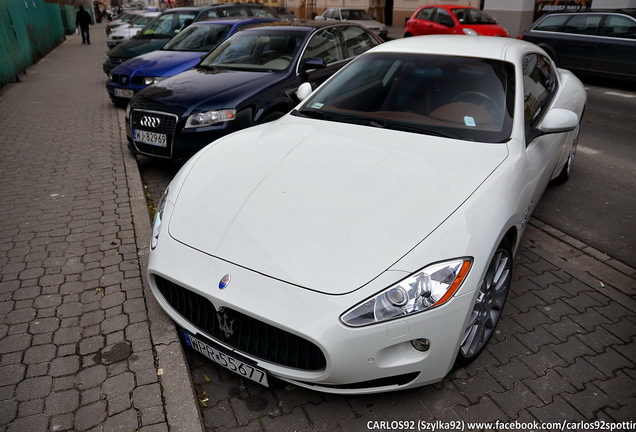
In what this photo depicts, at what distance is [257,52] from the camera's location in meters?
6.43

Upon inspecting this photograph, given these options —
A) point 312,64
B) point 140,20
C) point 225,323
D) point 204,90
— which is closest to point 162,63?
point 204,90

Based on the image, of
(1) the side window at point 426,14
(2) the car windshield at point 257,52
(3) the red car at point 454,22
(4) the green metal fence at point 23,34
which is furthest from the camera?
(1) the side window at point 426,14

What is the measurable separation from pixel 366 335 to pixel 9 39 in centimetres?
1431

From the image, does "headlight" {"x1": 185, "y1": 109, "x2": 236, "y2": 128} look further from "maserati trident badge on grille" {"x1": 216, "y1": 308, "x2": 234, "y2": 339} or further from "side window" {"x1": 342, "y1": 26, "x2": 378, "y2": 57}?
"maserati trident badge on grille" {"x1": 216, "y1": 308, "x2": 234, "y2": 339}

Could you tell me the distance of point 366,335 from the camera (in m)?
2.13

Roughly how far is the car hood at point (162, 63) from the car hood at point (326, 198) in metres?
4.94

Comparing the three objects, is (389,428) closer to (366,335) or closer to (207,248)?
(366,335)

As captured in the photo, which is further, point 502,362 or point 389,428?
point 502,362

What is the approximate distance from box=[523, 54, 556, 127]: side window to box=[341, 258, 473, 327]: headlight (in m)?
1.60

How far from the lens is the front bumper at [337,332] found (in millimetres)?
2127

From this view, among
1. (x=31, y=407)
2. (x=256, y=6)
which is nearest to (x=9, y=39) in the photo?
(x=256, y=6)

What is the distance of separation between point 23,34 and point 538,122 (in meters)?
16.2

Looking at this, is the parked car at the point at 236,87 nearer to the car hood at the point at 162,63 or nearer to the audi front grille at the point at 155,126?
the audi front grille at the point at 155,126

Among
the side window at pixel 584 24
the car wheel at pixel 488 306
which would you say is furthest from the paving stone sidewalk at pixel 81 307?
the side window at pixel 584 24
